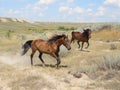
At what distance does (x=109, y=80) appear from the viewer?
1465cm

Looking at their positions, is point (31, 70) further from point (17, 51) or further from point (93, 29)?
point (93, 29)

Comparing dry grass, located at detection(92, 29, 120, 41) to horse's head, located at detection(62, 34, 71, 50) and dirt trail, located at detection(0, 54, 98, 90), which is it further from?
dirt trail, located at detection(0, 54, 98, 90)

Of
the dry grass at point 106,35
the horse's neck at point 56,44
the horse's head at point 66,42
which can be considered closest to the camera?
the horse's head at point 66,42

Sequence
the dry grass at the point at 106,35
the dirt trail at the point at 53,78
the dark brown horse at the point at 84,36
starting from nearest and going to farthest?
1. the dirt trail at the point at 53,78
2. the dark brown horse at the point at 84,36
3. the dry grass at the point at 106,35

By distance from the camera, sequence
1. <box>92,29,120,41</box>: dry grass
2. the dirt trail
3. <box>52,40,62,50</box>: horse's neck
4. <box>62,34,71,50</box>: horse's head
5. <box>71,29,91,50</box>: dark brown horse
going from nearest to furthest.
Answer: the dirt trail < <box>62,34,71,50</box>: horse's head < <box>52,40,62,50</box>: horse's neck < <box>71,29,91,50</box>: dark brown horse < <box>92,29,120,41</box>: dry grass

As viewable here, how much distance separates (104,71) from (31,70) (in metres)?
3.67

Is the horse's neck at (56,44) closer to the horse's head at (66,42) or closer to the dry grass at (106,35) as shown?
the horse's head at (66,42)

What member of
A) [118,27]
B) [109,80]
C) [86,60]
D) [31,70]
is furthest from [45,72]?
[118,27]

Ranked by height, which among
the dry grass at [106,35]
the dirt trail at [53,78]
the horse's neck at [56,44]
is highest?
the horse's neck at [56,44]

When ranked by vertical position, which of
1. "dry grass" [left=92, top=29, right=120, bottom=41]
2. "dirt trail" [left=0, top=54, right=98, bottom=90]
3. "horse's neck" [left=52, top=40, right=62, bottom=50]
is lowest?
"dirt trail" [left=0, top=54, right=98, bottom=90]

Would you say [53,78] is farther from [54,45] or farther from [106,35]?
[106,35]

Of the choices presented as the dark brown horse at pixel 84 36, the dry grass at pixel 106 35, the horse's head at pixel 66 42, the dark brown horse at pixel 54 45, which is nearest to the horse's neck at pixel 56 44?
the dark brown horse at pixel 54 45

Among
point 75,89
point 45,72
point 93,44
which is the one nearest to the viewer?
point 75,89

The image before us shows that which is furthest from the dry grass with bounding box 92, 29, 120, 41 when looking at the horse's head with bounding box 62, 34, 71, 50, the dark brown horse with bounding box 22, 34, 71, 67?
the horse's head with bounding box 62, 34, 71, 50
